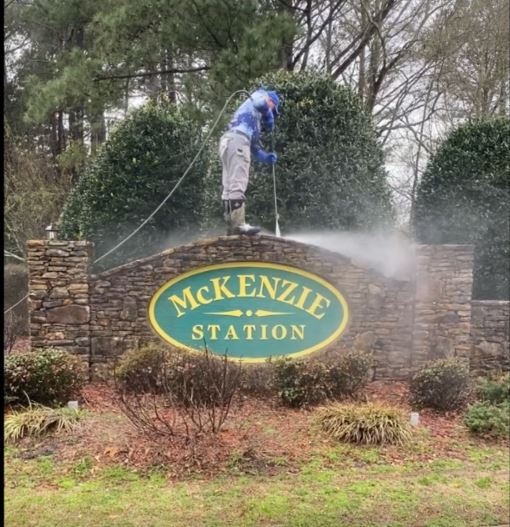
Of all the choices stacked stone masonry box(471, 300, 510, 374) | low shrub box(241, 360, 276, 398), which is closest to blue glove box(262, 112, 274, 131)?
low shrub box(241, 360, 276, 398)

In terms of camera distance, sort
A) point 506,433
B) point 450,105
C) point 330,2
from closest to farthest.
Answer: point 506,433 → point 330,2 → point 450,105

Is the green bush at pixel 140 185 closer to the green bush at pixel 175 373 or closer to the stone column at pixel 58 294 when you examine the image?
the stone column at pixel 58 294

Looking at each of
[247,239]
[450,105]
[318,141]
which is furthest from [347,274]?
[450,105]

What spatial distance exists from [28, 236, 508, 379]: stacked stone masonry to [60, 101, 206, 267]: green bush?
6.10ft

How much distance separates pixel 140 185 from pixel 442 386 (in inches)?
189

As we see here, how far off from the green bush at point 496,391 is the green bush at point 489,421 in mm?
200

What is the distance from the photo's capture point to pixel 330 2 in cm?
1184

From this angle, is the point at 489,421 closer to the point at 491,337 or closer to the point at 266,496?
the point at 491,337

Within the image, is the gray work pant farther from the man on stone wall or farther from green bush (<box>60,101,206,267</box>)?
green bush (<box>60,101,206,267</box>)

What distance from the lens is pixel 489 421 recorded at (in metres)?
4.61

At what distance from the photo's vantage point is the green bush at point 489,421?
4.58 meters

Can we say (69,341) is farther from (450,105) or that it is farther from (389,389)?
(450,105)

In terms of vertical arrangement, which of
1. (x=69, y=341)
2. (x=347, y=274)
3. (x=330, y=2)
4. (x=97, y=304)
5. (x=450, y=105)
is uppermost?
(x=330, y=2)

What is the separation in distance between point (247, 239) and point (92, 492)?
10.2ft
